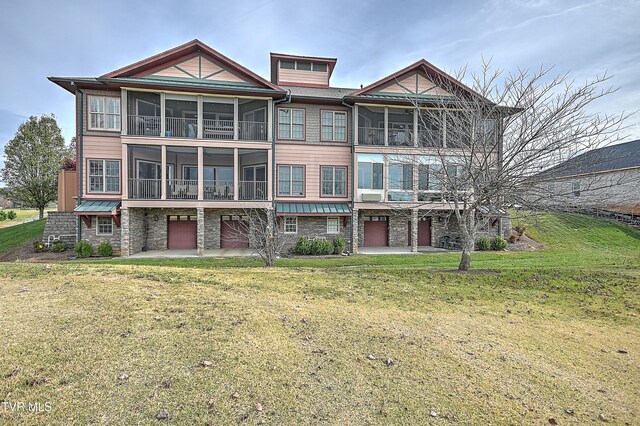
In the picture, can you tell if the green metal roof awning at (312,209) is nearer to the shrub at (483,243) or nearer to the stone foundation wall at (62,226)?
the shrub at (483,243)

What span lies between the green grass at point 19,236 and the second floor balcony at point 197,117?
923 centimetres

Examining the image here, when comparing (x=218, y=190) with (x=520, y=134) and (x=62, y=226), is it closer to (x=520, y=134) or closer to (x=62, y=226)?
(x=62, y=226)

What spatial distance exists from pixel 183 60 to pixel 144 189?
24.2 ft

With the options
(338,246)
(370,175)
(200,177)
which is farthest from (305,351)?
(370,175)

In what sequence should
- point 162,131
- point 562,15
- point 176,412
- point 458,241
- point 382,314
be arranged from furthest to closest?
1. point 458,241
2. point 162,131
3. point 562,15
4. point 382,314
5. point 176,412

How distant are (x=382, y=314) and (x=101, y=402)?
4.25m

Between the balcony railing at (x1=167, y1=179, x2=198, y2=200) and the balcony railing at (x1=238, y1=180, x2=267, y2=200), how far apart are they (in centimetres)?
249

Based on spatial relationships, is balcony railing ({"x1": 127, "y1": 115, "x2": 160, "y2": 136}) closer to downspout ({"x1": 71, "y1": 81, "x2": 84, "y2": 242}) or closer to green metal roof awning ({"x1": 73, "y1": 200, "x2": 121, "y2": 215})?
downspout ({"x1": 71, "y1": 81, "x2": 84, "y2": 242})

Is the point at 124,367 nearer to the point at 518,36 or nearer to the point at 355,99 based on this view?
the point at 518,36

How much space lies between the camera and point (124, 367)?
3562 millimetres

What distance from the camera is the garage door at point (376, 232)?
20.9 metres

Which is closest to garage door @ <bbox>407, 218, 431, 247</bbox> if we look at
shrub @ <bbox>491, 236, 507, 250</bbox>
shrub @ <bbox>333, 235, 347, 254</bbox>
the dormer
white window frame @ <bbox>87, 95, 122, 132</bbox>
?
shrub @ <bbox>491, 236, 507, 250</bbox>

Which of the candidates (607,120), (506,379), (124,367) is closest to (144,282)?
(124,367)

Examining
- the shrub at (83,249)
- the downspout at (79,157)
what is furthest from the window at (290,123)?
the shrub at (83,249)
